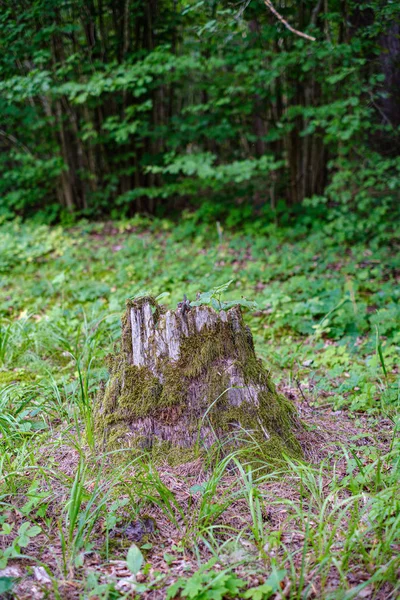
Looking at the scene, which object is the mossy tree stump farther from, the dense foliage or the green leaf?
the dense foliage

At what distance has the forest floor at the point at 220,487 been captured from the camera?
179 centimetres

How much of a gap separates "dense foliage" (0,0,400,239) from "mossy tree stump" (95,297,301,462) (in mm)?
3688

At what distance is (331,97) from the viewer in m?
7.13

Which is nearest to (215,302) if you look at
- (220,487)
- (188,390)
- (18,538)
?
(188,390)

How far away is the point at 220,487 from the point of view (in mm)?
2293

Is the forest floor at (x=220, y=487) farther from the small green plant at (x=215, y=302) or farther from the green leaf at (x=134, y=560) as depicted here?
the small green plant at (x=215, y=302)

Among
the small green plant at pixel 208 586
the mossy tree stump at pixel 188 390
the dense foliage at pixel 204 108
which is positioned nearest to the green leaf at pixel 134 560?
the small green plant at pixel 208 586

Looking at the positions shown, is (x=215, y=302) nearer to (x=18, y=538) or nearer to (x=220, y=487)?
(x=220, y=487)

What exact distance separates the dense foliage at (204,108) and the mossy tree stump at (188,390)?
369 centimetres

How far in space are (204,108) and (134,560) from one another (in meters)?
6.96

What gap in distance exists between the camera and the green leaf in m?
1.76

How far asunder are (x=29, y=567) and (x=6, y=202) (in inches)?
334

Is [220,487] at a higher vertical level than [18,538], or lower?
lower

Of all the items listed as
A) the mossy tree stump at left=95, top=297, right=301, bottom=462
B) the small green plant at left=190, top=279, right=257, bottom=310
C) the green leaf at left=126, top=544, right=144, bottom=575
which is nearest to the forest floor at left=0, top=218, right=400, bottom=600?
the green leaf at left=126, top=544, right=144, bottom=575
